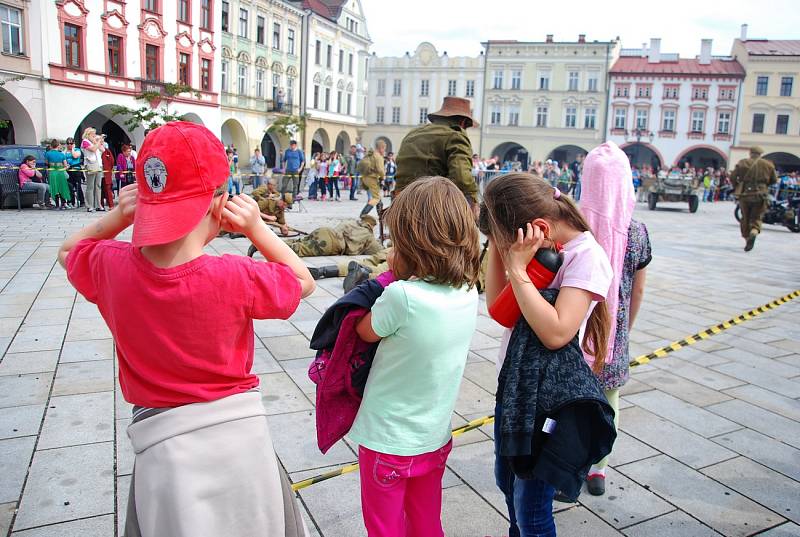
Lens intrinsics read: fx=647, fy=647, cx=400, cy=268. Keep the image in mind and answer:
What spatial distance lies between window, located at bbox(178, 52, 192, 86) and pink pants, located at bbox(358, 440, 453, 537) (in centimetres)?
3414

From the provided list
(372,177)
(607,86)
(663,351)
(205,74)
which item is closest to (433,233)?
(663,351)

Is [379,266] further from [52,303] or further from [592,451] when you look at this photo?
[592,451]

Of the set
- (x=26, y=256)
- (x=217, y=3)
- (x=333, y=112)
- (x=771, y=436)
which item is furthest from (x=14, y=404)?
(x=333, y=112)

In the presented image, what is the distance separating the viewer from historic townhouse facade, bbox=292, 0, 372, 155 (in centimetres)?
4578

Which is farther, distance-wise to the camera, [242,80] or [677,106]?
[677,106]

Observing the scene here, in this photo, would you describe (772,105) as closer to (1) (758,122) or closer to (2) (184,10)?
(1) (758,122)

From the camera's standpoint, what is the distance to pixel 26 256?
8.78 meters

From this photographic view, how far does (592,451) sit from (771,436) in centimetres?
259

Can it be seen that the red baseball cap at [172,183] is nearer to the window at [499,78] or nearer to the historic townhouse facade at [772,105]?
the historic townhouse facade at [772,105]

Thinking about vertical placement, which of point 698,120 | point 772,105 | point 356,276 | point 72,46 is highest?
point 772,105

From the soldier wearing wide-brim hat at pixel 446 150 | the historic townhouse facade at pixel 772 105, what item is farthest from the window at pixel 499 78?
the soldier wearing wide-brim hat at pixel 446 150

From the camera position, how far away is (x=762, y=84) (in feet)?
169

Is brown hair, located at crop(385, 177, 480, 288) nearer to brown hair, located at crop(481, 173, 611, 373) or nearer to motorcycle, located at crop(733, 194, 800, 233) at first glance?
brown hair, located at crop(481, 173, 611, 373)

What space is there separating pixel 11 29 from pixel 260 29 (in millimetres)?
19020
